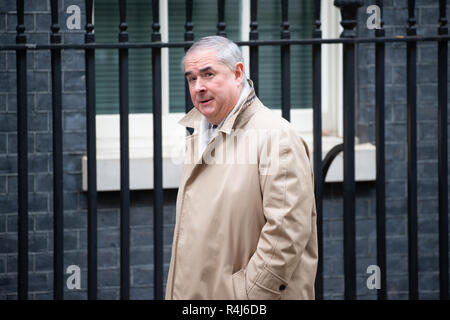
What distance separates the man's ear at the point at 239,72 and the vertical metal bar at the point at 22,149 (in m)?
1.12

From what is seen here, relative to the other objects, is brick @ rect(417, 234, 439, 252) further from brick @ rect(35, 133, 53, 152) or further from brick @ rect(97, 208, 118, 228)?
brick @ rect(35, 133, 53, 152)

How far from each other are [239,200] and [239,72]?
497 mm

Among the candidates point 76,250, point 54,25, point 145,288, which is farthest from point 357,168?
point 54,25

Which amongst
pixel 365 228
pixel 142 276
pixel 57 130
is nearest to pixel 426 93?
pixel 365 228

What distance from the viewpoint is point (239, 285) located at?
2764 mm

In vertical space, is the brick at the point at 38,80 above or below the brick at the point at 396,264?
above

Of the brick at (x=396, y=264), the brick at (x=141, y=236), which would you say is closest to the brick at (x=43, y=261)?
the brick at (x=141, y=236)

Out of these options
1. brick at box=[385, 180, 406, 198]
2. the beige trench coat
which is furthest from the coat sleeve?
brick at box=[385, 180, 406, 198]

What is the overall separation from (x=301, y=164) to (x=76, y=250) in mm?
3032

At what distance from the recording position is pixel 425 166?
5.69m

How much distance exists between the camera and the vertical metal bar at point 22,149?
3.41 m

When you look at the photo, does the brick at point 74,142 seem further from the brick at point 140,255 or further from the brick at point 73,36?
the brick at point 140,255
